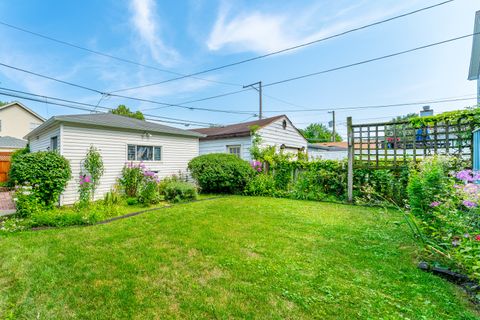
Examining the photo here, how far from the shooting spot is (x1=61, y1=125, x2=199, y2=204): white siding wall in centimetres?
691

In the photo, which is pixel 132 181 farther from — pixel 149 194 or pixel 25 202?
pixel 25 202

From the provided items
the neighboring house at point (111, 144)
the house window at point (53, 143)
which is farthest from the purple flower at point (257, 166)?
the house window at point (53, 143)

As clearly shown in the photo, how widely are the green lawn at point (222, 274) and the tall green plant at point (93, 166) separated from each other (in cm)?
311

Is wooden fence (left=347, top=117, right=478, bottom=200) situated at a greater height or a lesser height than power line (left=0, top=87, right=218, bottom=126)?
lesser

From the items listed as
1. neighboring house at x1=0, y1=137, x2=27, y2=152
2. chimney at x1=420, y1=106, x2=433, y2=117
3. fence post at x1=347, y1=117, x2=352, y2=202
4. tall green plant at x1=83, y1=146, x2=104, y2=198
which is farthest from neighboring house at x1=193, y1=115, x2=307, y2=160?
neighboring house at x1=0, y1=137, x2=27, y2=152

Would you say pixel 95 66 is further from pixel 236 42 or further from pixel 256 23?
pixel 256 23

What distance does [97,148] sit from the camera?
24.6 feet

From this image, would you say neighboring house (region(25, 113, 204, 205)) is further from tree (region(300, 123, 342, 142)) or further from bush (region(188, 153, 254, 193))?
tree (region(300, 123, 342, 142))

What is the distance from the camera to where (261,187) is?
8.85m

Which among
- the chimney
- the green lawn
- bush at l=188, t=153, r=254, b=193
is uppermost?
the chimney

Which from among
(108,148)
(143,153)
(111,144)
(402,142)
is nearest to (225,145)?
(143,153)

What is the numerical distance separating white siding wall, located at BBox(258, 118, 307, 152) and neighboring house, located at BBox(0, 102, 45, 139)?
25178 mm

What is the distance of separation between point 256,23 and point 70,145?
8498mm

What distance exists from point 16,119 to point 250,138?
83.0 feet
